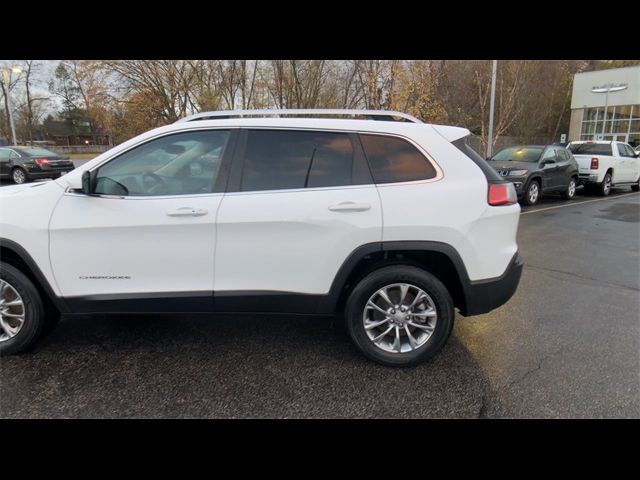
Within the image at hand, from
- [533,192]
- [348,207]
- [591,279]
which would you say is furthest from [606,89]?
[348,207]

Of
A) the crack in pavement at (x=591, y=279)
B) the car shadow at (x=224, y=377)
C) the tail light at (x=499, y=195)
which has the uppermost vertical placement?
the tail light at (x=499, y=195)

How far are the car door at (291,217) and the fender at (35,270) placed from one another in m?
1.19

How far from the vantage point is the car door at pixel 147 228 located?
2879 mm

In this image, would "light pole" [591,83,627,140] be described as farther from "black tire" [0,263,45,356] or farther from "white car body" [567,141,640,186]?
"black tire" [0,263,45,356]

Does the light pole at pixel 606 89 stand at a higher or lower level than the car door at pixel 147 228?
higher

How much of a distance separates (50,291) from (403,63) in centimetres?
1531

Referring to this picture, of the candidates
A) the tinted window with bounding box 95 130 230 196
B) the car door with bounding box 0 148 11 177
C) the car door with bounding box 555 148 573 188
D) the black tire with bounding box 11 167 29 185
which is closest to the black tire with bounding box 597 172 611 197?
the car door with bounding box 555 148 573 188

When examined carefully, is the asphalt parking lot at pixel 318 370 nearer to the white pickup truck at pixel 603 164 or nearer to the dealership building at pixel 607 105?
the white pickup truck at pixel 603 164

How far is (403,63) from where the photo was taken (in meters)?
15.5

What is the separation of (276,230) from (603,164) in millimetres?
14676

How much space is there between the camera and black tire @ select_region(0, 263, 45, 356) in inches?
119

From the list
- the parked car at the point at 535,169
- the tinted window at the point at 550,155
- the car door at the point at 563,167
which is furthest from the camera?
the car door at the point at 563,167

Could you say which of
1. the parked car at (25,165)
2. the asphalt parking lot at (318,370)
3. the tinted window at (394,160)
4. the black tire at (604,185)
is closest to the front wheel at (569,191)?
the black tire at (604,185)

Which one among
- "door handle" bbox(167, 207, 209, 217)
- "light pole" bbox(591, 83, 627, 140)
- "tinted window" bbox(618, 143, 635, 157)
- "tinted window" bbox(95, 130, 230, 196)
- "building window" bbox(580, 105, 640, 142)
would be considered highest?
"light pole" bbox(591, 83, 627, 140)
